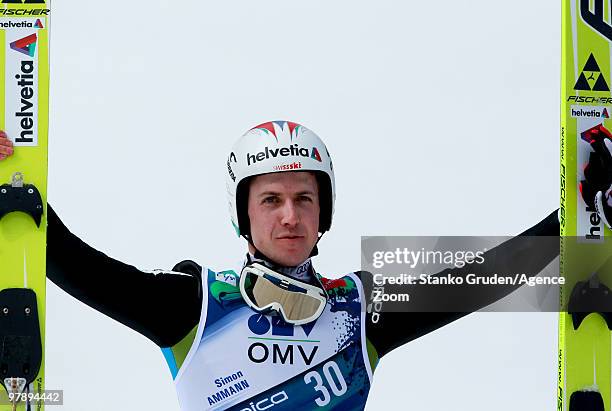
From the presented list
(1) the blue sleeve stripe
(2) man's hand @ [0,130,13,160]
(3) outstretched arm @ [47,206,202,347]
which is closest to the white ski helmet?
(3) outstretched arm @ [47,206,202,347]

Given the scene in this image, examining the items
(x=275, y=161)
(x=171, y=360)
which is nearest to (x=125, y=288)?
(x=171, y=360)

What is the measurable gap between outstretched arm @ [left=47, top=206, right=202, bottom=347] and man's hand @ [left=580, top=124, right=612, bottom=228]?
177cm

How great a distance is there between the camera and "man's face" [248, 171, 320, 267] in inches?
199

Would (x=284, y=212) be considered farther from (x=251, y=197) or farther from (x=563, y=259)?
(x=563, y=259)

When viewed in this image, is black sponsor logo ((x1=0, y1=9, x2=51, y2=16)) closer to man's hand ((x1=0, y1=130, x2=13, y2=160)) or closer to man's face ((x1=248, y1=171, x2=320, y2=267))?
man's hand ((x1=0, y1=130, x2=13, y2=160))

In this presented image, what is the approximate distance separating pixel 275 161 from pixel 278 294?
58cm

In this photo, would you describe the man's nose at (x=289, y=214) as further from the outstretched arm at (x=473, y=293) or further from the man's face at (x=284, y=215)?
the outstretched arm at (x=473, y=293)

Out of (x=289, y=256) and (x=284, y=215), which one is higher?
(x=284, y=215)

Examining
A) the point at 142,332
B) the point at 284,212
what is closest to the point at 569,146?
the point at 284,212

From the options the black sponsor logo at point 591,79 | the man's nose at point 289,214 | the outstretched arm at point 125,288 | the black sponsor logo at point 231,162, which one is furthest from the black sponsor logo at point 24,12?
the black sponsor logo at point 591,79

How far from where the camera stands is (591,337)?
5230 mm

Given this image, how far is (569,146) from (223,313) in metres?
1.69

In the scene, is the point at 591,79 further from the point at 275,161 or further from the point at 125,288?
the point at 125,288

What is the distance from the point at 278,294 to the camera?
512 cm
